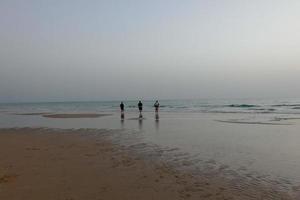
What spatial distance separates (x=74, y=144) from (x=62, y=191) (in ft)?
29.4

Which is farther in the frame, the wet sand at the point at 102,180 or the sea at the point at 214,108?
the sea at the point at 214,108

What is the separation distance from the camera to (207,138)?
60.3ft

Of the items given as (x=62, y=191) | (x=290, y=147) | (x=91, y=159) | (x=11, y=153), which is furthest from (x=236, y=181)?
(x=11, y=153)

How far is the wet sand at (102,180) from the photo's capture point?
7894 millimetres

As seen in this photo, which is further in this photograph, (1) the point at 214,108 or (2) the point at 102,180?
(1) the point at 214,108

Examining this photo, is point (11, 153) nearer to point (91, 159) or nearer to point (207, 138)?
point (91, 159)

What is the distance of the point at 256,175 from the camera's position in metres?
9.80

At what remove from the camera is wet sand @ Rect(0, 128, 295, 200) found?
789 cm

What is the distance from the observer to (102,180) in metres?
9.27

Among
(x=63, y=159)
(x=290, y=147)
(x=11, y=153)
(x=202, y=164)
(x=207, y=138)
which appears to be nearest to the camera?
(x=202, y=164)

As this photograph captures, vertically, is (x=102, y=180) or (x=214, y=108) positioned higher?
(x=102, y=180)

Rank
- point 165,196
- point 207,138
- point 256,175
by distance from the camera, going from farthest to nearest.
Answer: point 207,138 < point 256,175 < point 165,196

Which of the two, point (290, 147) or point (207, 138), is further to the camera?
point (207, 138)

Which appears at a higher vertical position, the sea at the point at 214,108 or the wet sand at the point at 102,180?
the wet sand at the point at 102,180
